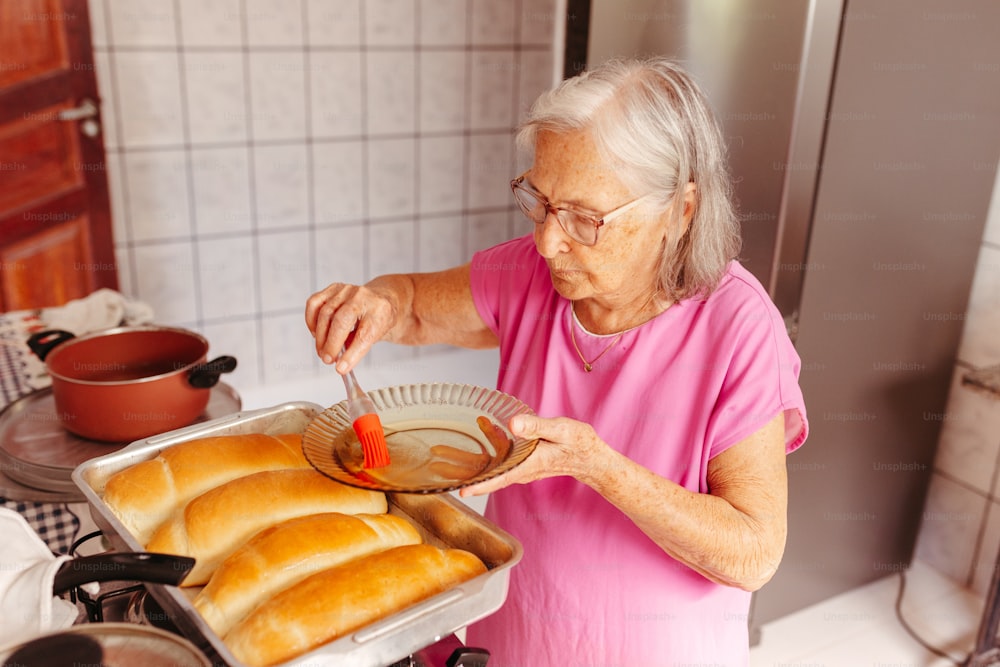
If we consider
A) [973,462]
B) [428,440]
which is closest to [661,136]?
[428,440]

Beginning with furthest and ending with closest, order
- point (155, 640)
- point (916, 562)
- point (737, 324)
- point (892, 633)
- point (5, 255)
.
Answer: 1. point (5, 255)
2. point (916, 562)
3. point (892, 633)
4. point (737, 324)
5. point (155, 640)

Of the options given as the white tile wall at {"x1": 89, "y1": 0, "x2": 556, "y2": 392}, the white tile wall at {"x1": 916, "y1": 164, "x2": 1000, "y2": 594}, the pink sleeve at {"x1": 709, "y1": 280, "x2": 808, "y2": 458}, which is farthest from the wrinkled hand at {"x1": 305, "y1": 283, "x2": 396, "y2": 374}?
the white tile wall at {"x1": 89, "y1": 0, "x2": 556, "y2": 392}

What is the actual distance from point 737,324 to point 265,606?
67cm

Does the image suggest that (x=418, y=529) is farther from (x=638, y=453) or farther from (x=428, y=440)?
(x=638, y=453)

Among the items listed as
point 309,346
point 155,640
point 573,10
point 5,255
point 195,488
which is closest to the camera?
point 155,640

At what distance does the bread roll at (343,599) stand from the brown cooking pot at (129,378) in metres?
0.52

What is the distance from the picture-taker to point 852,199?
186 cm

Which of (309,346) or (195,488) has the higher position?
(195,488)

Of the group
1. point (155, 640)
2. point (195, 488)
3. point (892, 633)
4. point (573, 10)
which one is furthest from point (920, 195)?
point (155, 640)

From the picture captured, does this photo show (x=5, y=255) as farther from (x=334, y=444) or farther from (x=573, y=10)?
(x=334, y=444)

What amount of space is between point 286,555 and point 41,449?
2.01ft

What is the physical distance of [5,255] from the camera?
273 centimetres

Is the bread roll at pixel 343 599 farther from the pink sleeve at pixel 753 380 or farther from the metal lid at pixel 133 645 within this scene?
the pink sleeve at pixel 753 380

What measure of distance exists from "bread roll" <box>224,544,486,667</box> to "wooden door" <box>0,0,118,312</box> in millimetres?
2473
